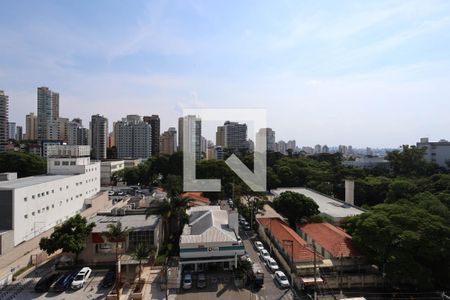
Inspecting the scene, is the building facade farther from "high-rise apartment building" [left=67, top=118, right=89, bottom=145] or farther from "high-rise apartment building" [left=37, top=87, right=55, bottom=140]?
"high-rise apartment building" [left=67, top=118, right=89, bottom=145]

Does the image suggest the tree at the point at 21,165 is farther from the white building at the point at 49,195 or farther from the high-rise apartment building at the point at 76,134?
the high-rise apartment building at the point at 76,134

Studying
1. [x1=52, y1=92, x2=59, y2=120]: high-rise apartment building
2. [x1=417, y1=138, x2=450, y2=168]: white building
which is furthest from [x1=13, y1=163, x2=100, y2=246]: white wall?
[x1=52, y1=92, x2=59, y2=120]: high-rise apartment building

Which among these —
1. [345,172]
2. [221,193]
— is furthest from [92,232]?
[345,172]

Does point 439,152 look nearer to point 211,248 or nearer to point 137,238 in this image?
point 211,248

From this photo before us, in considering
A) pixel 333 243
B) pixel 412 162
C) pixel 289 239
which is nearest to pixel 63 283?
pixel 289 239

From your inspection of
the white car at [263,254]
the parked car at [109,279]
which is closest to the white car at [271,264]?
the white car at [263,254]

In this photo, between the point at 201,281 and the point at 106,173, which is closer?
the point at 201,281

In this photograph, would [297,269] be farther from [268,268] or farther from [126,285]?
[126,285]
